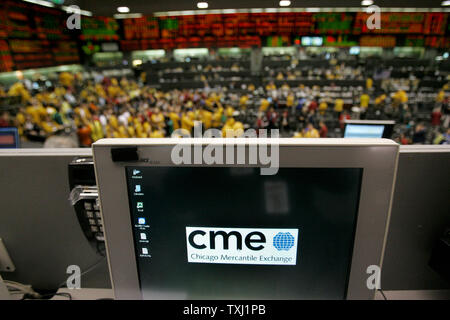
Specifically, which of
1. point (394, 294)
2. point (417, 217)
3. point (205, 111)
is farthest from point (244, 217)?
point (205, 111)

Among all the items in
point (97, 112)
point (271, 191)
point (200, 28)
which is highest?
point (200, 28)

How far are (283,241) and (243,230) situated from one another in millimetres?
114

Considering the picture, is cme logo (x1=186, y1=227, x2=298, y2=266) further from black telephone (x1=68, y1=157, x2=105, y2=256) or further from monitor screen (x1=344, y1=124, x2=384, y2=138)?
monitor screen (x1=344, y1=124, x2=384, y2=138)

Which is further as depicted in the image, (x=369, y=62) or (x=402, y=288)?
(x=369, y=62)

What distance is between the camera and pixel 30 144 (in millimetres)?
6801

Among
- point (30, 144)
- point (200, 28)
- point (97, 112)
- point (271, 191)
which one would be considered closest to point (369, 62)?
point (200, 28)

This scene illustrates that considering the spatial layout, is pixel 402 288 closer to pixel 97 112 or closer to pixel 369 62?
pixel 97 112

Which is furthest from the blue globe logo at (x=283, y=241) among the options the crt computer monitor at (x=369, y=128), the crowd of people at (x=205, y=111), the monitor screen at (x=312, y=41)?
the monitor screen at (x=312, y=41)

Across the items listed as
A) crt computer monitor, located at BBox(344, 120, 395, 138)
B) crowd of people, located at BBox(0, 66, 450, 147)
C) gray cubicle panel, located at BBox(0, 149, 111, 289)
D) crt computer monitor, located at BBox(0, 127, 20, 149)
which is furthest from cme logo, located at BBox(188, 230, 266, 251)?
crowd of people, located at BBox(0, 66, 450, 147)

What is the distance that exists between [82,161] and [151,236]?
375 mm

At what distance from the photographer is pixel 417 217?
3.38ft

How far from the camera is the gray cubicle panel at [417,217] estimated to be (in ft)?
3.16

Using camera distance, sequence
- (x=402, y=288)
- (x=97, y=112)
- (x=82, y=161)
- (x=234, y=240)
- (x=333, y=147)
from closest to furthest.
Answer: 1. (x=333, y=147)
2. (x=234, y=240)
3. (x=82, y=161)
4. (x=402, y=288)
5. (x=97, y=112)

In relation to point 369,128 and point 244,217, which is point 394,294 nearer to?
point 244,217
